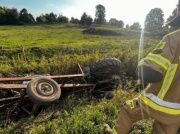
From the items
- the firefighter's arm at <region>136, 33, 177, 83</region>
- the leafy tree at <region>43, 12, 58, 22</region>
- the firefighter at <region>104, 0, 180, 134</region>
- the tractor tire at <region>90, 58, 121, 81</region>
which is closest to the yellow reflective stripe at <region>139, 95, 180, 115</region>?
the firefighter at <region>104, 0, 180, 134</region>

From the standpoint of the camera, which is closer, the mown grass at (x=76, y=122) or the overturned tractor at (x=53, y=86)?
the mown grass at (x=76, y=122)

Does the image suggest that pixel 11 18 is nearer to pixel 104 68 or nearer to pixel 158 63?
pixel 104 68

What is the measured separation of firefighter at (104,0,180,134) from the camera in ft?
6.76

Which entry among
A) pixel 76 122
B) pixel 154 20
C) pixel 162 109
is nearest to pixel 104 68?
pixel 76 122

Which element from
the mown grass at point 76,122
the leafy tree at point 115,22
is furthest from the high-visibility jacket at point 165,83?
the leafy tree at point 115,22

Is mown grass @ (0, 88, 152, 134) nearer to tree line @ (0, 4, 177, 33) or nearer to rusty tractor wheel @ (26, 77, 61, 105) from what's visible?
rusty tractor wheel @ (26, 77, 61, 105)

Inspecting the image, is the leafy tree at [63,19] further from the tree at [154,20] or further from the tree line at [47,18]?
the tree at [154,20]

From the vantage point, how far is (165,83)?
7.28 feet

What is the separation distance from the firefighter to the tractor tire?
13.0ft

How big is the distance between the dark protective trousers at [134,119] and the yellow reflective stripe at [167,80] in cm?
29

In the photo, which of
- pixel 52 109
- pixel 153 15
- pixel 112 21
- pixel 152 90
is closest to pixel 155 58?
pixel 152 90

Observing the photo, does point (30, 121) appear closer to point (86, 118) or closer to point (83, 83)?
point (86, 118)

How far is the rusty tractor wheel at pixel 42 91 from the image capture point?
4824mm

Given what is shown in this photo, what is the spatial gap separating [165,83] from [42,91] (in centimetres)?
334
